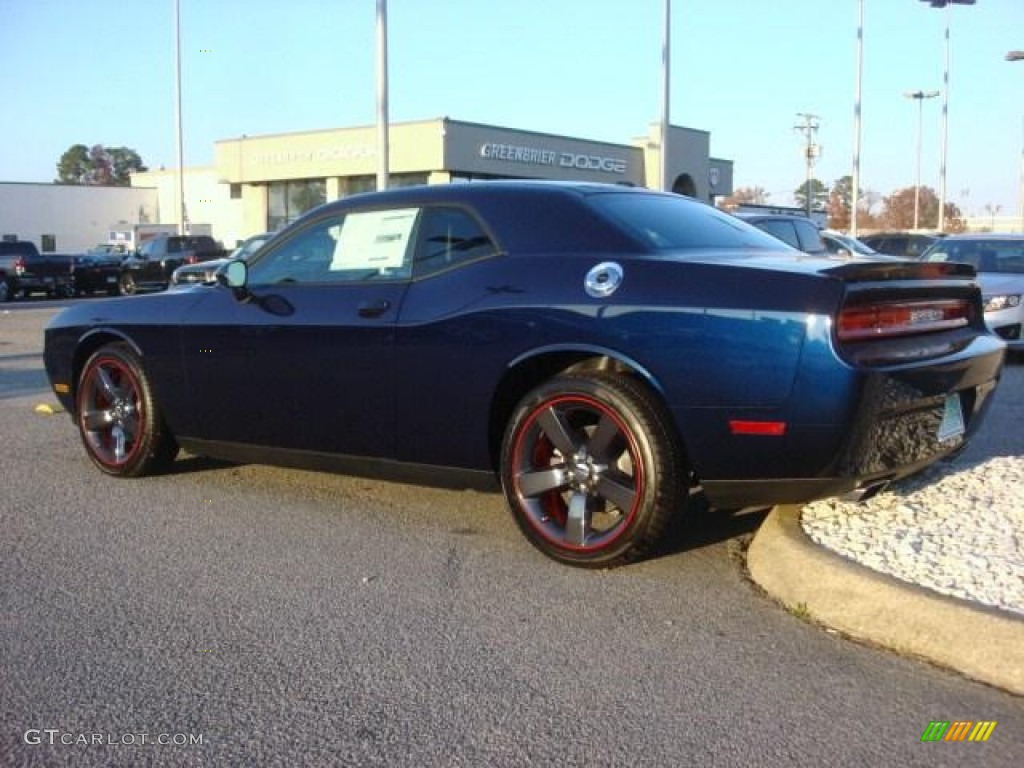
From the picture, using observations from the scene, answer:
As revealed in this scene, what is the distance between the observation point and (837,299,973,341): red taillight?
3840 mm

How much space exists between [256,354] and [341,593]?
1.62 m

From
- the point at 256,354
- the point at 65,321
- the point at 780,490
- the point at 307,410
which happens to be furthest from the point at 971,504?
the point at 65,321

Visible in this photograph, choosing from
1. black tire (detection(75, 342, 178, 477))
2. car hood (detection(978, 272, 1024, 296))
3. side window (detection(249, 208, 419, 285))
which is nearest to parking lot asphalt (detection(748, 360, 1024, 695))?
side window (detection(249, 208, 419, 285))

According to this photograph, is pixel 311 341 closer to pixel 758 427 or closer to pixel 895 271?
pixel 758 427

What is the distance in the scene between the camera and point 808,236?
1441 cm

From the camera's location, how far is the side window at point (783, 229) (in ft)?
44.5

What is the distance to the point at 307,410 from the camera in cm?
516

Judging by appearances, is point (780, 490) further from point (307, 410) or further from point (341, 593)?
point (307, 410)

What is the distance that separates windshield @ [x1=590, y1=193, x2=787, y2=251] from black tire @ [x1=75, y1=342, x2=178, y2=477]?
2839 mm

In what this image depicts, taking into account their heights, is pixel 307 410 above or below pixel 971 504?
above

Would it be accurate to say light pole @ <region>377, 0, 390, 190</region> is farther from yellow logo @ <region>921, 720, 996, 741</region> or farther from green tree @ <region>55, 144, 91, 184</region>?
green tree @ <region>55, 144, 91, 184</region>

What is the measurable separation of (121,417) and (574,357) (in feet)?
9.87

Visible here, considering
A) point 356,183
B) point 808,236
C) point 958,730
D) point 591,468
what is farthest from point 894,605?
point 356,183

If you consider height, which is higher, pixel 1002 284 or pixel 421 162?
pixel 421 162
